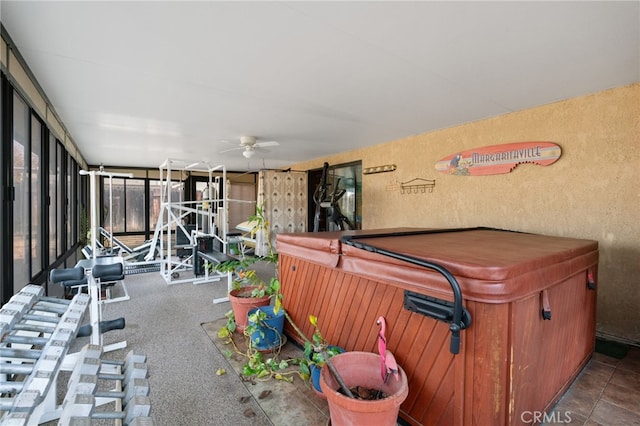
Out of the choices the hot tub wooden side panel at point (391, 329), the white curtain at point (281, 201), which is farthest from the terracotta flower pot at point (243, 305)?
the white curtain at point (281, 201)

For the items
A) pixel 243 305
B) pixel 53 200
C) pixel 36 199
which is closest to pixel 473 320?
pixel 243 305

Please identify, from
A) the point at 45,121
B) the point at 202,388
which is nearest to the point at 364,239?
the point at 202,388

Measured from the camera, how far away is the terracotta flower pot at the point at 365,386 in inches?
53.2

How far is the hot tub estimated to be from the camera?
1.33 metres

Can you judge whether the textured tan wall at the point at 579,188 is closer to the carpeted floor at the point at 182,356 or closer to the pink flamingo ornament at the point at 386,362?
the pink flamingo ornament at the point at 386,362

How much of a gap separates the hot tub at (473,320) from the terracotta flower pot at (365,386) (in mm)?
140

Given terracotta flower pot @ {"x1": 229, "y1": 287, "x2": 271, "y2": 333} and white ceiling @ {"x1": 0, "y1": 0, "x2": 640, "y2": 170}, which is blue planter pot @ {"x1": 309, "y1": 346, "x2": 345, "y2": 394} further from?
white ceiling @ {"x1": 0, "y1": 0, "x2": 640, "y2": 170}

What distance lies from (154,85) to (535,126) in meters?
4.08

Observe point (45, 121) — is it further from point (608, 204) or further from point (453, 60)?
point (608, 204)

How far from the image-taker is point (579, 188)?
307 centimetres

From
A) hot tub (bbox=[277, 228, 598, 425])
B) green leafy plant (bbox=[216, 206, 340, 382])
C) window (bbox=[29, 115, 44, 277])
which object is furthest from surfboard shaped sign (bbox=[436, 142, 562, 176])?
window (bbox=[29, 115, 44, 277])

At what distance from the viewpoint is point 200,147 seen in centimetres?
591

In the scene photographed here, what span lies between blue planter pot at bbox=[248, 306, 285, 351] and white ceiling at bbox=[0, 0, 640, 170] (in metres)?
2.15

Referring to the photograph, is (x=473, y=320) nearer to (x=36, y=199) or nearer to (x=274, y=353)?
(x=274, y=353)
